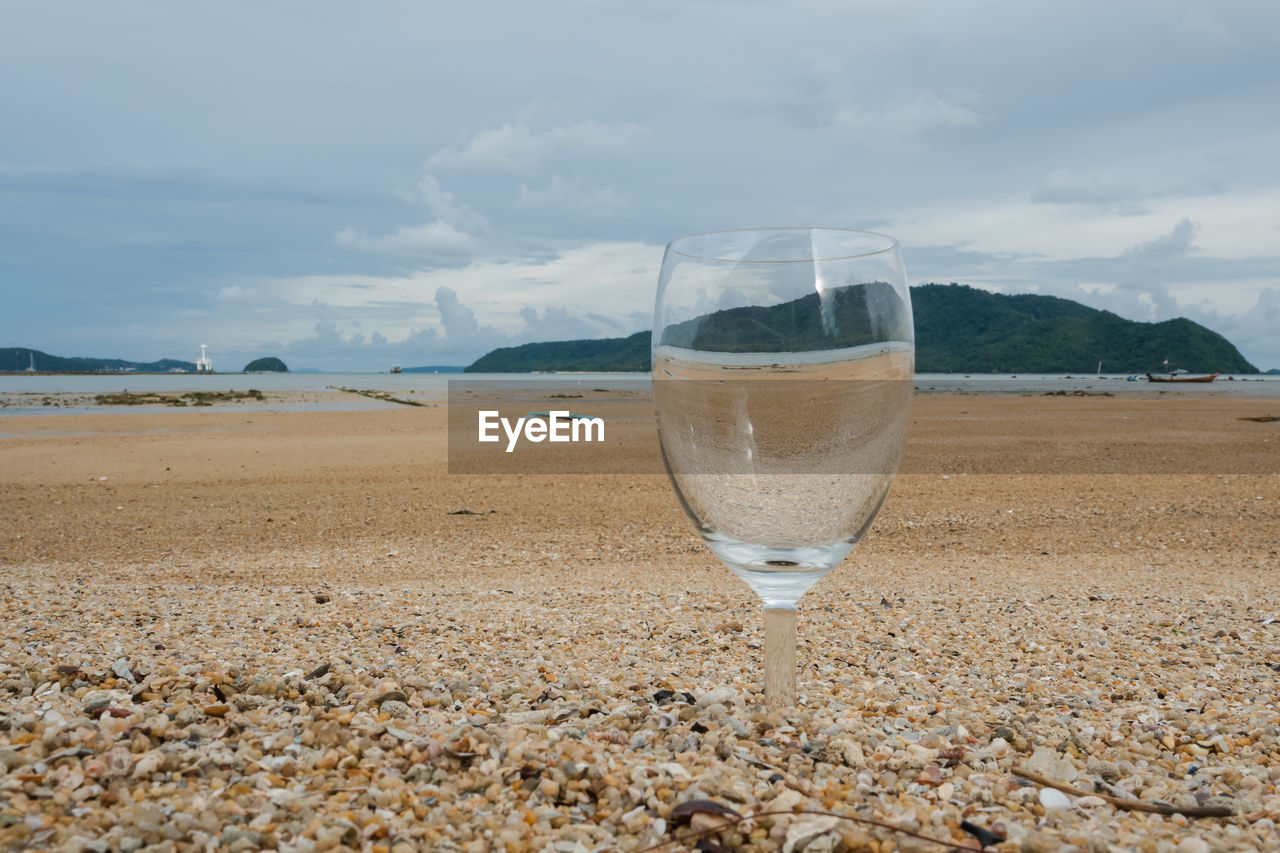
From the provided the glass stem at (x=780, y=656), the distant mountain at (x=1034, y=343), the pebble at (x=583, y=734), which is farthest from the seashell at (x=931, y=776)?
the distant mountain at (x=1034, y=343)

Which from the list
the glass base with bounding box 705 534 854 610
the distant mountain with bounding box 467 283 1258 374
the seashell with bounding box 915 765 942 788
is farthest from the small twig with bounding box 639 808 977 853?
the distant mountain with bounding box 467 283 1258 374

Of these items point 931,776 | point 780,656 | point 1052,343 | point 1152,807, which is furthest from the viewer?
point 1052,343

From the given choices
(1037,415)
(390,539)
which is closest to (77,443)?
(390,539)

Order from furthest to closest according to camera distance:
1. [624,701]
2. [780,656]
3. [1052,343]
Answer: [1052,343] → [624,701] → [780,656]

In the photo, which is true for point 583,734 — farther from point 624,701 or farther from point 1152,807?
point 1152,807

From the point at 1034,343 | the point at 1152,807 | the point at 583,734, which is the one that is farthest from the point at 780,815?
the point at 1034,343

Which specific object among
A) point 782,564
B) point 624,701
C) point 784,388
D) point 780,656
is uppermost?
point 784,388

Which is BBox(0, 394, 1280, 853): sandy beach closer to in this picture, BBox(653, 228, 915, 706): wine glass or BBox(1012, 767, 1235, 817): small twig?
BBox(1012, 767, 1235, 817): small twig
